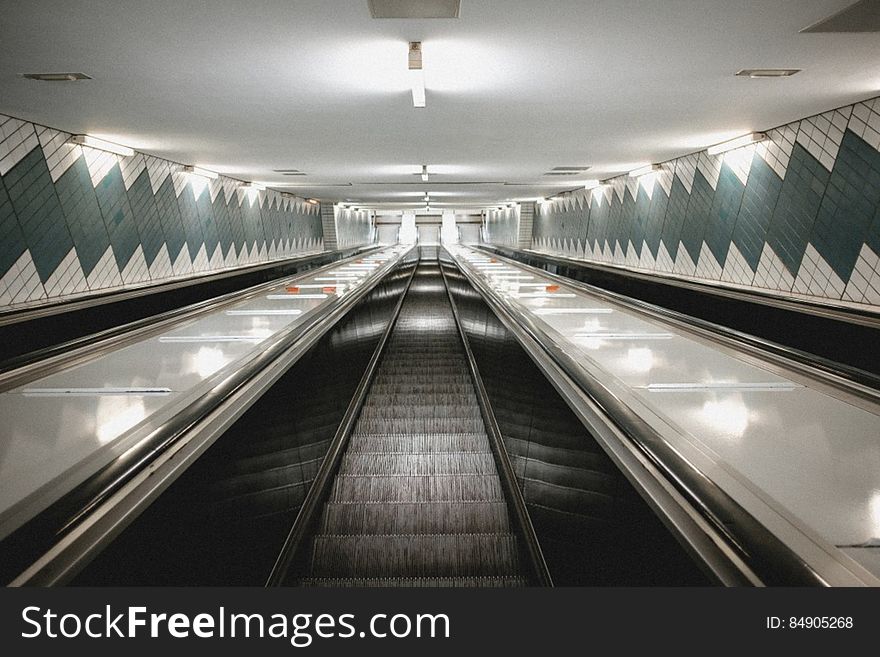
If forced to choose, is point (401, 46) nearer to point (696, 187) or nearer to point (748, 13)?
point (748, 13)

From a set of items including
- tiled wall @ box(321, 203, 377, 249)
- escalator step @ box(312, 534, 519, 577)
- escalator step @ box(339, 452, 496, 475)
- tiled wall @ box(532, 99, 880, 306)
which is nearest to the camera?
escalator step @ box(312, 534, 519, 577)

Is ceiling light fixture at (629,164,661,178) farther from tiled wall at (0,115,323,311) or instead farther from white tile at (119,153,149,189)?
white tile at (119,153,149,189)

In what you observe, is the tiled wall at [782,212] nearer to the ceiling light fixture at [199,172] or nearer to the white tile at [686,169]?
the white tile at [686,169]

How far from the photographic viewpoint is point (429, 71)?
17.8 feet

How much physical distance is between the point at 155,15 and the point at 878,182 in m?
8.80

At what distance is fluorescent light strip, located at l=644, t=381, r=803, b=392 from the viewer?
2494 mm

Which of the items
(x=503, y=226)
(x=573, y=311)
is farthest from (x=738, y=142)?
(x=503, y=226)

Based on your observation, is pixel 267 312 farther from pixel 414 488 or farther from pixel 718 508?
pixel 718 508

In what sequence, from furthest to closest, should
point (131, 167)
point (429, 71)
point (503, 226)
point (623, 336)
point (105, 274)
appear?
point (503, 226)
point (131, 167)
point (105, 274)
point (429, 71)
point (623, 336)

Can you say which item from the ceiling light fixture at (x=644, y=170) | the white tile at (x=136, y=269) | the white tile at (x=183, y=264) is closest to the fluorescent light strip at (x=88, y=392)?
the white tile at (x=136, y=269)

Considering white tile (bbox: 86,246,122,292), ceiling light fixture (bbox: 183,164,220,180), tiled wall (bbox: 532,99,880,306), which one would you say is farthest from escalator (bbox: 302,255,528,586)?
ceiling light fixture (bbox: 183,164,220,180)

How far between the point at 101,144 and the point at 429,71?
7330 millimetres

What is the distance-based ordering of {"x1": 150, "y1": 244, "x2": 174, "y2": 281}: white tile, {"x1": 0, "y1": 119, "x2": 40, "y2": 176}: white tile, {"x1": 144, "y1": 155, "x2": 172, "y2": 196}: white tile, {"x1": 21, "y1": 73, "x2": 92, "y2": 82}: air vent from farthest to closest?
{"x1": 150, "y1": 244, "x2": 174, "y2": 281}: white tile
{"x1": 144, "y1": 155, "x2": 172, "y2": 196}: white tile
{"x1": 0, "y1": 119, "x2": 40, "y2": 176}: white tile
{"x1": 21, "y1": 73, "x2": 92, "y2": 82}: air vent

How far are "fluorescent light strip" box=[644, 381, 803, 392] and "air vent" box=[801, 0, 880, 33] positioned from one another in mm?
3085
